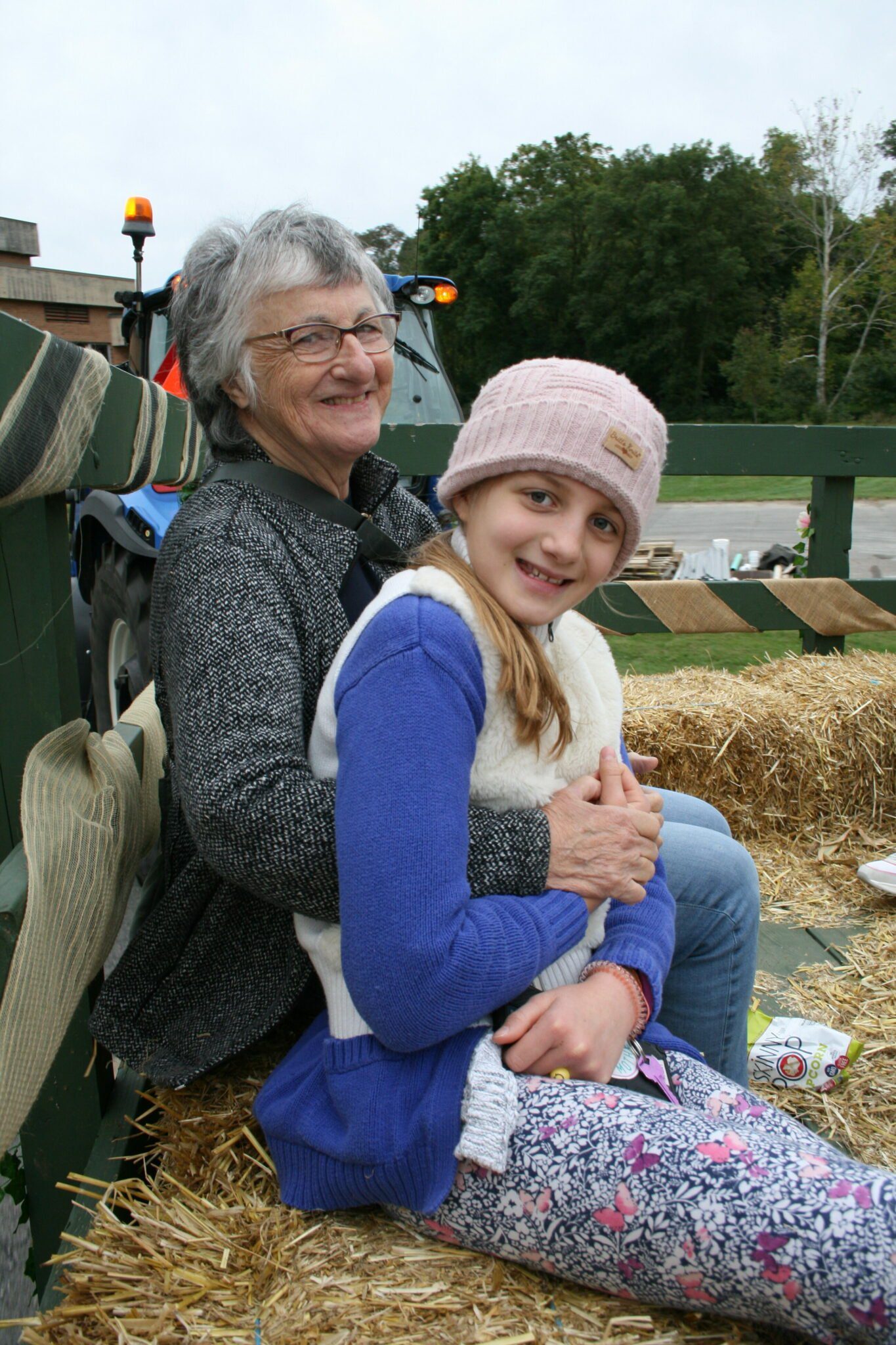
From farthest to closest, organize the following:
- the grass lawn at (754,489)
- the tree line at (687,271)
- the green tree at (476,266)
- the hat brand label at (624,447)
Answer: the green tree at (476,266) → the tree line at (687,271) → the grass lawn at (754,489) → the hat brand label at (624,447)

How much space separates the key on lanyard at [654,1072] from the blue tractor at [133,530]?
7.87 ft

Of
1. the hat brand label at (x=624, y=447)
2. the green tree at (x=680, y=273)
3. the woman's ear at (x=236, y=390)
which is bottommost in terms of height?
the hat brand label at (x=624, y=447)

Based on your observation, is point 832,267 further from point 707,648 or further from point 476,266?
point 707,648

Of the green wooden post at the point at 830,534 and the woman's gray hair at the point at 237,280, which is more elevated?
the woman's gray hair at the point at 237,280

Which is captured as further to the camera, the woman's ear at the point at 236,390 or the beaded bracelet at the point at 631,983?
the woman's ear at the point at 236,390

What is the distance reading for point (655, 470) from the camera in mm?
1424

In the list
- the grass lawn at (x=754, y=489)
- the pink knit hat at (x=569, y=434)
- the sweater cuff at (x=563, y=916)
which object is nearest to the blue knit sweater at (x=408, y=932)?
the sweater cuff at (x=563, y=916)

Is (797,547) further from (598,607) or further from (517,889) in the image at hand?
(517,889)

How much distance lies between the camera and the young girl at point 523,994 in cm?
106

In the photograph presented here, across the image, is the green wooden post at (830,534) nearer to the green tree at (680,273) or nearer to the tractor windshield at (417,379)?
the tractor windshield at (417,379)

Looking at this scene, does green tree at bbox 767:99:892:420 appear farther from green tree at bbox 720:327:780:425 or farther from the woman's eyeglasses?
the woman's eyeglasses

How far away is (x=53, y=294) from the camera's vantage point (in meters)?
30.1

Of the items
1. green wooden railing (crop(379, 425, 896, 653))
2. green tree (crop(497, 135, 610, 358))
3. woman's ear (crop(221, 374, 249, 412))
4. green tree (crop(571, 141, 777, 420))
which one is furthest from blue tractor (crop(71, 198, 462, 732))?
green tree (crop(497, 135, 610, 358))

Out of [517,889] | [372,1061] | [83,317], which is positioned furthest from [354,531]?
[83,317]
